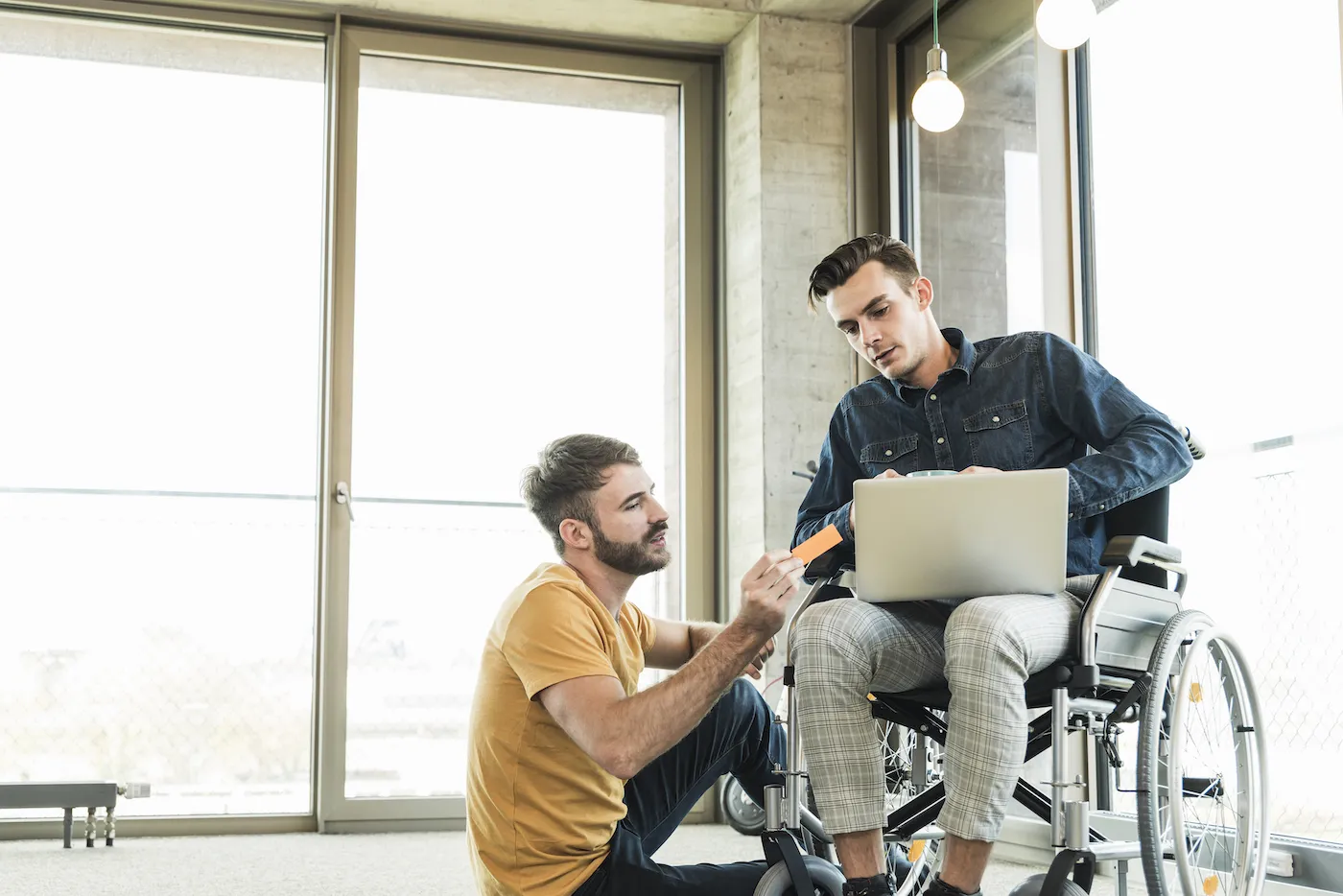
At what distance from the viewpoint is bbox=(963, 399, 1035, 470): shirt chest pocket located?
228cm

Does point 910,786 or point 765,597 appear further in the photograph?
point 910,786

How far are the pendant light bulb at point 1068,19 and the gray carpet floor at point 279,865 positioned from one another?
5.67 ft

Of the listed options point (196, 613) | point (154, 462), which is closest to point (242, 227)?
point (154, 462)

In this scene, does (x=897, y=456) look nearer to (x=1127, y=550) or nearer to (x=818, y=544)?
(x=818, y=544)

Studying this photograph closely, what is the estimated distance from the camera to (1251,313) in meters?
2.93

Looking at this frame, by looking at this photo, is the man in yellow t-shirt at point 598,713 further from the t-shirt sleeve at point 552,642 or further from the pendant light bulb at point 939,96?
the pendant light bulb at point 939,96

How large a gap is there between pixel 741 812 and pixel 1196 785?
6.06 feet

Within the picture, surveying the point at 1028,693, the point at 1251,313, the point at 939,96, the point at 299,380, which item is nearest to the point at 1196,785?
the point at 1028,693

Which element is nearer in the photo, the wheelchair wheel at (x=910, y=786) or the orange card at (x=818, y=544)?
the orange card at (x=818, y=544)

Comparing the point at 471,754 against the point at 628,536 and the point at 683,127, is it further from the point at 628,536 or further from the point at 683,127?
the point at 683,127

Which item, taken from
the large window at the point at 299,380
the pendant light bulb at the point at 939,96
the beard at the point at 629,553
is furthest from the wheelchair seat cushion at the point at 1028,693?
the large window at the point at 299,380

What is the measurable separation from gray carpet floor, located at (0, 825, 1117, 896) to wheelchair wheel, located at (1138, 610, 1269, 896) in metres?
0.58

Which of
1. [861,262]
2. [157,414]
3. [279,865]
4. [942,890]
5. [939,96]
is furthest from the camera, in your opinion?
[157,414]

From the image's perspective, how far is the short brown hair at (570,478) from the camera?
2.19 metres
